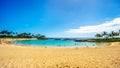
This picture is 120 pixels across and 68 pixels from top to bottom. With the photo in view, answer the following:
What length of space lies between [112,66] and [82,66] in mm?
1771

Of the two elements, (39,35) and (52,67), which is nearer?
(52,67)

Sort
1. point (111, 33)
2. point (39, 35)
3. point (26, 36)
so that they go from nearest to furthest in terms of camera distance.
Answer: point (111, 33), point (26, 36), point (39, 35)

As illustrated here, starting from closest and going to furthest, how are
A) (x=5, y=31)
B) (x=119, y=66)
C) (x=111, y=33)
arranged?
(x=119, y=66) < (x=111, y=33) < (x=5, y=31)

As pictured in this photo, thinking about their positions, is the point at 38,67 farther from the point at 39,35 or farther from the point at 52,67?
the point at 39,35

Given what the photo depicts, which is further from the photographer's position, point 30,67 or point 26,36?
point 26,36

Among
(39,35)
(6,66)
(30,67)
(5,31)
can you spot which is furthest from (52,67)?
(39,35)

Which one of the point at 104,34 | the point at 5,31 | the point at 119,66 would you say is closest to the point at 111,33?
the point at 104,34

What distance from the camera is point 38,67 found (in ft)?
26.2

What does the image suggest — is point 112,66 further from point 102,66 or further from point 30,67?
point 30,67

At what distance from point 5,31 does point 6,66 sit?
11103 cm

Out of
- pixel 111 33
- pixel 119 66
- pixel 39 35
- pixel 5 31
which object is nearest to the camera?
pixel 119 66

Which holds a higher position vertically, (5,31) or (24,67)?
(5,31)

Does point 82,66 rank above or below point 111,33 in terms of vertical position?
below

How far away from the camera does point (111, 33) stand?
78.7 meters
